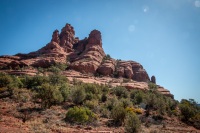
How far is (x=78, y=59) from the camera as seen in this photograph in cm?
7469

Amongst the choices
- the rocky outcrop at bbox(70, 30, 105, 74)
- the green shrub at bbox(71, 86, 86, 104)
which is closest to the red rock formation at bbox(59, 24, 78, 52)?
the rocky outcrop at bbox(70, 30, 105, 74)

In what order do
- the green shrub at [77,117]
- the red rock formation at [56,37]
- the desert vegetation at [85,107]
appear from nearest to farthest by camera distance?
the green shrub at [77,117] < the desert vegetation at [85,107] < the red rock formation at [56,37]

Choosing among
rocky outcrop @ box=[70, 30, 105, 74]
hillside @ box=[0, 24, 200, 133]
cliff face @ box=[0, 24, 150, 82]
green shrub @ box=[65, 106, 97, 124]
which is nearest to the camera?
hillside @ box=[0, 24, 200, 133]

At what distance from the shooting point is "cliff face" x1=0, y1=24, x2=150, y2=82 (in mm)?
66562

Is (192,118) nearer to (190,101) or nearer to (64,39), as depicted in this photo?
(190,101)

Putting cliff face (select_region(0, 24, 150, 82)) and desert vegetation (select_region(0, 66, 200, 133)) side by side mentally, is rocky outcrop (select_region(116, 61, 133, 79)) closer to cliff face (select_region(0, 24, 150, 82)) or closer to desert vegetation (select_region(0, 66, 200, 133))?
cliff face (select_region(0, 24, 150, 82))

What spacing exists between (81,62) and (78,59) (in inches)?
280

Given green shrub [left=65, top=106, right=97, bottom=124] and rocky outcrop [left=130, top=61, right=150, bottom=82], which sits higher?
rocky outcrop [left=130, top=61, right=150, bottom=82]

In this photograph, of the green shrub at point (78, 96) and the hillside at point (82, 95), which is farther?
the green shrub at point (78, 96)

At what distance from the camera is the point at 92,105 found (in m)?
25.4

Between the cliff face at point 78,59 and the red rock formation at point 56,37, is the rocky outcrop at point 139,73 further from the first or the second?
the red rock formation at point 56,37

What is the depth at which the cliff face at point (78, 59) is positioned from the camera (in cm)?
6656

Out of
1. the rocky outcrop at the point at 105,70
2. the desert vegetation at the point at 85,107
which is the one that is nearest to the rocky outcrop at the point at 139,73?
the rocky outcrop at the point at 105,70

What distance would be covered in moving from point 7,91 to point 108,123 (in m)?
19.8
